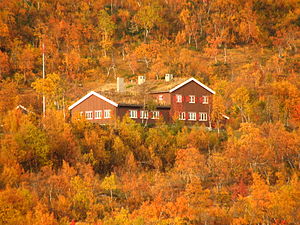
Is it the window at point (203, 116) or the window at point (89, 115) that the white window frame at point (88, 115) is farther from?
the window at point (203, 116)

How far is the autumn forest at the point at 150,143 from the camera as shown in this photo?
5141 cm

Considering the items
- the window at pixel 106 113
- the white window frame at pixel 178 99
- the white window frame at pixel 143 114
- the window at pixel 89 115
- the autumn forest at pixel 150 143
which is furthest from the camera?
the white window frame at pixel 178 99

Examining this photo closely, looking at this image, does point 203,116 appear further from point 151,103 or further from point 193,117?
point 151,103

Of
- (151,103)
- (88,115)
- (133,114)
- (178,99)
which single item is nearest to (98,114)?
(88,115)

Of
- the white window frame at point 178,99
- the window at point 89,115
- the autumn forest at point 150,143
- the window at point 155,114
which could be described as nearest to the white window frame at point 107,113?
the window at point 89,115

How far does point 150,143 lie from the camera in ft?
216

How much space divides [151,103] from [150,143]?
6.51m

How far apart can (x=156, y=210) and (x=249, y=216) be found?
6942mm

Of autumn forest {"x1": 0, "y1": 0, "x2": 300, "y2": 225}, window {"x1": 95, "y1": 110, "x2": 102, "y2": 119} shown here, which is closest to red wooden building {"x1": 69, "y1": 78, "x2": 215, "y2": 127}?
window {"x1": 95, "y1": 110, "x2": 102, "y2": 119}

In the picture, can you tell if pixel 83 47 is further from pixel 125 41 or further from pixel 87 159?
pixel 87 159

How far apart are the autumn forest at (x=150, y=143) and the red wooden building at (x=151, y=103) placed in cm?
182

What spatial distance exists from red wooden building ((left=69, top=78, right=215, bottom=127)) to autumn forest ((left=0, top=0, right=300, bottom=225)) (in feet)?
5.98

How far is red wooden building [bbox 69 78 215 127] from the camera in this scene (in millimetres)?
71062

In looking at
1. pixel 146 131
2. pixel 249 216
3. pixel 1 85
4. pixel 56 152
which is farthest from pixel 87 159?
pixel 1 85
